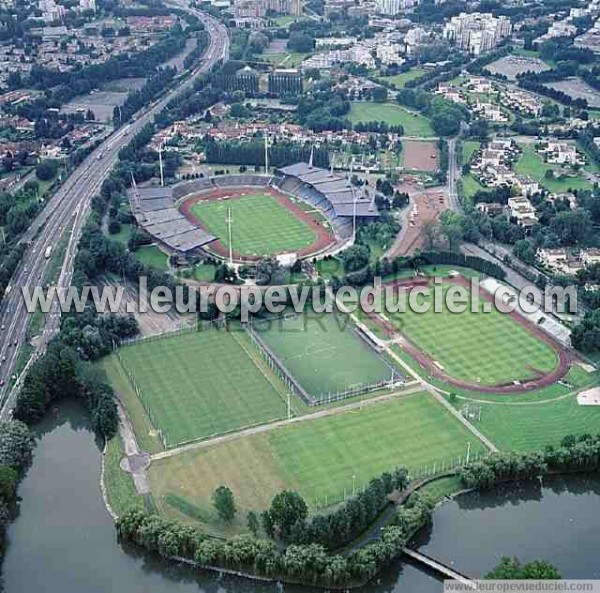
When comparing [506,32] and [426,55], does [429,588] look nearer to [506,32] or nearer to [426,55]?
[426,55]

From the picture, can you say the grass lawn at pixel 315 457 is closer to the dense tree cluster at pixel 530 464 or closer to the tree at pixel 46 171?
the dense tree cluster at pixel 530 464

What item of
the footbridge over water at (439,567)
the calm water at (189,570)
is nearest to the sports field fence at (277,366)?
the calm water at (189,570)

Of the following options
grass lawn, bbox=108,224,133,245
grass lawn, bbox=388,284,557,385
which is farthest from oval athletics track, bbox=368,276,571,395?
grass lawn, bbox=108,224,133,245

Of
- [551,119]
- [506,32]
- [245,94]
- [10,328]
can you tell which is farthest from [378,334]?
[506,32]

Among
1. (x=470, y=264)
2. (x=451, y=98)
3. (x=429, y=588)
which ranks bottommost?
(x=429, y=588)

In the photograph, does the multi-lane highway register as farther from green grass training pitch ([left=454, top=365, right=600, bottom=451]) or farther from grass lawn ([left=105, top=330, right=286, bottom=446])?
green grass training pitch ([left=454, top=365, right=600, bottom=451])

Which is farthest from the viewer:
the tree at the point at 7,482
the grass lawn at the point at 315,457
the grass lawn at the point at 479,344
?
the grass lawn at the point at 479,344
